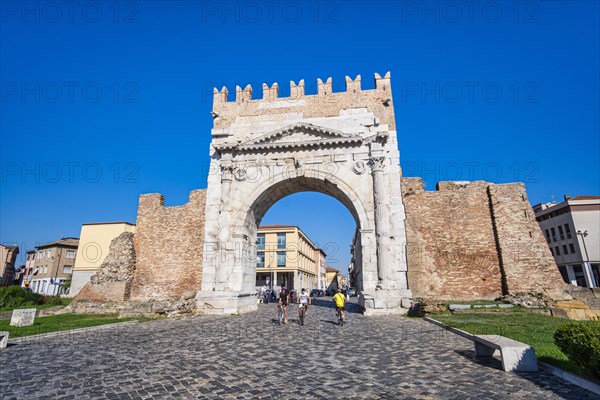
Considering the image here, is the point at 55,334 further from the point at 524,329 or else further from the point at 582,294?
the point at 582,294

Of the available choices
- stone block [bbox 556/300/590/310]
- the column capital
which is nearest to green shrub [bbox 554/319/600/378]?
stone block [bbox 556/300/590/310]

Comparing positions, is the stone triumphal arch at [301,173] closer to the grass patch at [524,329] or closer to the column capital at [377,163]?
the column capital at [377,163]

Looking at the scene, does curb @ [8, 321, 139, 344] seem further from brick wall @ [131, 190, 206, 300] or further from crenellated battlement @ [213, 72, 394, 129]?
crenellated battlement @ [213, 72, 394, 129]

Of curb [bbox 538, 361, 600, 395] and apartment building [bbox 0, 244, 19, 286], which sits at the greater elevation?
apartment building [bbox 0, 244, 19, 286]

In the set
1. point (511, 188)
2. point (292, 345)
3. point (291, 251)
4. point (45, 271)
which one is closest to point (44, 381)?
point (292, 345)

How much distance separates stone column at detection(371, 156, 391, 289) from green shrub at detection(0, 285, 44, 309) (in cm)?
2369

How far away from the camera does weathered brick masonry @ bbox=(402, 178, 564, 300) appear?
15.9 m

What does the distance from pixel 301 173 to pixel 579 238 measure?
38091 millimetres

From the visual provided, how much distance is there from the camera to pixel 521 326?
29.5 feet

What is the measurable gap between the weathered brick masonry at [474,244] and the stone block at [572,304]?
165 centimetres

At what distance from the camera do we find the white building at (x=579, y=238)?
3762 centimetres

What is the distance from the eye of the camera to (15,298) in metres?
22.5

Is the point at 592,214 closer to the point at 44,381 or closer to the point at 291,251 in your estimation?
the point at 291,251

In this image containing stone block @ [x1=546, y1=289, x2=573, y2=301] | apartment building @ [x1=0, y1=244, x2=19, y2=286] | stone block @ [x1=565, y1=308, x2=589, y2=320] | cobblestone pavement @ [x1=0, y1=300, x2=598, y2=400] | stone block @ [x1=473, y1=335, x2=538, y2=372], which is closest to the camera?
cobblestone pavement @ [x1=0, y1=300, x2=598, y2=400]
